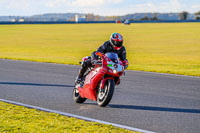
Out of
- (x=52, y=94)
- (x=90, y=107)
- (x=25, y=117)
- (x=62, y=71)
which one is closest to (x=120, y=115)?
(x=90, y=107)

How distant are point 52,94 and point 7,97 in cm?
118

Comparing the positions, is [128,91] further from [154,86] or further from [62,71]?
[62,71]

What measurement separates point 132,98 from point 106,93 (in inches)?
72.0

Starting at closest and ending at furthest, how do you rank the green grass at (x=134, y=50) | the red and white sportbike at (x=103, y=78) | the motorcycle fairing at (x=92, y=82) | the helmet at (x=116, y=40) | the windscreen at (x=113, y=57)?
the red and white sportbike at (x=103, y=78) < the windscreen at (x=113, y=57) < the motorcycle fairing at (x=92, y=82) < the helmet at (x=116, y=40) < the green grass at (x=134, y=50)

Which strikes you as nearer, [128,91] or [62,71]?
[128,91]

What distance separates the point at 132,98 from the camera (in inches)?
371

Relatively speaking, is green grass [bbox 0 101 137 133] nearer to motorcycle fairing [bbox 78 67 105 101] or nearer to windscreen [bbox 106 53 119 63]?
motorcycle fairing [bbox 78 67 105 101]

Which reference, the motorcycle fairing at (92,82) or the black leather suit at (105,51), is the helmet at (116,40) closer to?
the black leather suit at (105,51)

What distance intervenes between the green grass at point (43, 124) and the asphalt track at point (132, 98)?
55 cm

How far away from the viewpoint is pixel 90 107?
8.32m

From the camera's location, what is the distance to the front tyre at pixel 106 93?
7.59m

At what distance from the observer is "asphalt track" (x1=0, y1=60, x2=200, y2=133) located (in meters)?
6.91

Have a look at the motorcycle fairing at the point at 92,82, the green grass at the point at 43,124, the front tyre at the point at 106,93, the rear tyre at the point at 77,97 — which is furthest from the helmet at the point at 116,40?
the green grass at the point at 43,124

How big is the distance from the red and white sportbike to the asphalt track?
0.30m
